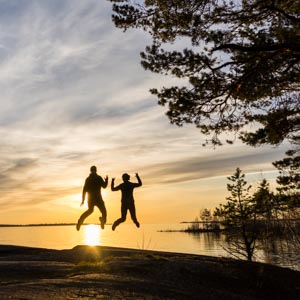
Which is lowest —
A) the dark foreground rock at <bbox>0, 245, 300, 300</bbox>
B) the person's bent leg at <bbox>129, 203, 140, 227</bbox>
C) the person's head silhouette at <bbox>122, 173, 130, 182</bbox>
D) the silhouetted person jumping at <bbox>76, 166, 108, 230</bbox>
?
the dark foreground rock at <bbox>0, 245, 300, 300</bbox>

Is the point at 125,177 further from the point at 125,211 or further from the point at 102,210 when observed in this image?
the point at 102,210

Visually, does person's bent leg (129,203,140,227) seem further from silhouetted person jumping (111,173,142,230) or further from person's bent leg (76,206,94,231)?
person's bent leg (76,206,94,231)

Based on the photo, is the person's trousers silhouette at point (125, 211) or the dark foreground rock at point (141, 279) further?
the person's trousers silhouette at point (125, 211)

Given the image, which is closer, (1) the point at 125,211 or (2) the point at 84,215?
(1) the point at 125,211

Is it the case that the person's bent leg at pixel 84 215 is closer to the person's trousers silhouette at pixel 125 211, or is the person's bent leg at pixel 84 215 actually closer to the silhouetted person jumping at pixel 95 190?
the silhouetted person jumping at pixel 95 190

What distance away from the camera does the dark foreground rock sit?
7.18 metres

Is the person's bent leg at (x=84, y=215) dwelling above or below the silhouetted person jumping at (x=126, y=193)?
below

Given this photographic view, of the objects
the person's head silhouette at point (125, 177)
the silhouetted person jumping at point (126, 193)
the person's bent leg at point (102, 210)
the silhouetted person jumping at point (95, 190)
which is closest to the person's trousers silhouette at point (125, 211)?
the silhouetted person jumping at point (126, 193)

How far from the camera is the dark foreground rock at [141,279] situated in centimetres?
718

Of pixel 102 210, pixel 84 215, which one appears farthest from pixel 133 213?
pixel 84 215

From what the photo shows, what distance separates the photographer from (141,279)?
8.62 metres

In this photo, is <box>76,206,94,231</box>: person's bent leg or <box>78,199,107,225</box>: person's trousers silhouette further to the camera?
<box>76,206,94,231</box>: person's bent leg

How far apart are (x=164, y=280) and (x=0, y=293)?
3.53m

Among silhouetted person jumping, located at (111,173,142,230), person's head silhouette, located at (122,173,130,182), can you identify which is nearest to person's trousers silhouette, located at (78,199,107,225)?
silhouetted person jumping, located at (111,173,142,230)
